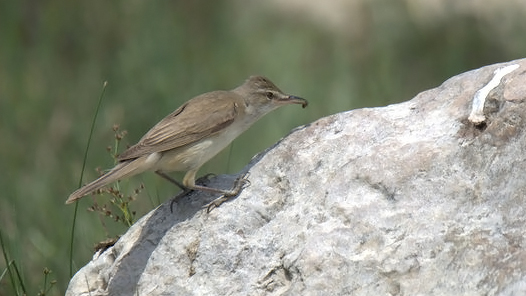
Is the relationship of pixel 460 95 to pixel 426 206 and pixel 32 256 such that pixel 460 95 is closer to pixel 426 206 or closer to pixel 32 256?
pixel 426 206

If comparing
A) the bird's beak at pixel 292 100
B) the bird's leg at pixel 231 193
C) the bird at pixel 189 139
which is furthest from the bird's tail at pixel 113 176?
the bird's beak at pixel 292 100

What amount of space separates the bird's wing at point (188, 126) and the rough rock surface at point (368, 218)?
51cm

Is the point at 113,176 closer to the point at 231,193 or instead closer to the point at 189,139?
the point at 189,139

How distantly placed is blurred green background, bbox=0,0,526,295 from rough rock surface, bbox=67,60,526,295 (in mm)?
3552

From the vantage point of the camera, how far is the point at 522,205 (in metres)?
4.14

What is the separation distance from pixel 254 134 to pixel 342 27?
3898 millimetres

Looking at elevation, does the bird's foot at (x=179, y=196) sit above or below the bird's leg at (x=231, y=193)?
below

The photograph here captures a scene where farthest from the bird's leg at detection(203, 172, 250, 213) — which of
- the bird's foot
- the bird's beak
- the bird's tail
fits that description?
the bird's beak

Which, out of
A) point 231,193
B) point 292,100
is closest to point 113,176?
point 231,193

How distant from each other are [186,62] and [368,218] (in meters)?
7.53

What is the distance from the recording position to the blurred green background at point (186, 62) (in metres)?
10.0

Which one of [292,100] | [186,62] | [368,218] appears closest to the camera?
[368,218]

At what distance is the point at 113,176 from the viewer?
17.4ft

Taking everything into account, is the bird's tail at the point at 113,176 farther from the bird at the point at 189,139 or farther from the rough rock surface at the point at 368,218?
the rough rock surface at the point at 368,218
